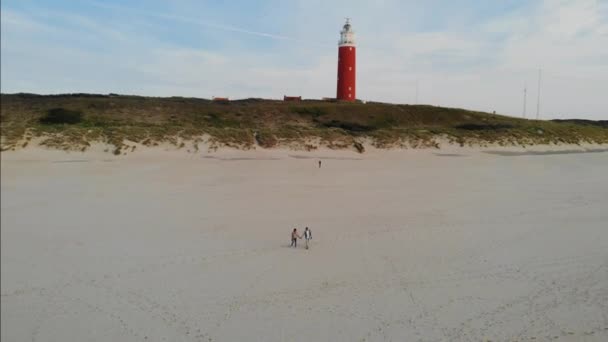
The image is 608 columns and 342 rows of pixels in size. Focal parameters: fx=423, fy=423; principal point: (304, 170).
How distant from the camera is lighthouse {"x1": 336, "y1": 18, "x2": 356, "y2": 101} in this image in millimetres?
42594

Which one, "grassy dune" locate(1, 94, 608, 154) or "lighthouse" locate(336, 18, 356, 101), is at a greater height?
"lighthouse" locate(336, 18, 356, 101)

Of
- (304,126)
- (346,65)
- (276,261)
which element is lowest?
(276,261)

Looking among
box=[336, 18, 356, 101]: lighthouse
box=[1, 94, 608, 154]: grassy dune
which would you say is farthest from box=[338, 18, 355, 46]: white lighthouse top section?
box=[1, 94, 608, 154]: grassy dune

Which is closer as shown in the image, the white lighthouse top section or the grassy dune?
the grassy dune

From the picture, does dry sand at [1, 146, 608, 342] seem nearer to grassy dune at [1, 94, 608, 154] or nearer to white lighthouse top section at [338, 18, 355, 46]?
grassy dune at [1, 94, 608, 154]

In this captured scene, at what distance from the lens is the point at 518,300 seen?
26.6ft

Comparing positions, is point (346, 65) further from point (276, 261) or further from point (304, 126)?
point (276, 261)

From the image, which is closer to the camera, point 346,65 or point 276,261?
point 276,261

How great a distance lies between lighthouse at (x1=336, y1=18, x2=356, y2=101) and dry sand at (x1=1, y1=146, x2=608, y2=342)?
94.1 ft

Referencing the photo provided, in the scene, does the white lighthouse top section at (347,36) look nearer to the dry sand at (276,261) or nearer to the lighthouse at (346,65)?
the lighthouse at (346,65)

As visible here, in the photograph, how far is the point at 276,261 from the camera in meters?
9.64

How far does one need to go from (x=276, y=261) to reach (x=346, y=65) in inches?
1419

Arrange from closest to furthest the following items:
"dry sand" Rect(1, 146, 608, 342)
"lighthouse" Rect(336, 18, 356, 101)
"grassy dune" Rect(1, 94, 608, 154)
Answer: "dry sand" Rect(1, 146, 608, 342)
"grassy dune" Rect(1, 94, 608, 154)
"lighthouse" Rect(336, 18, 356, 101)

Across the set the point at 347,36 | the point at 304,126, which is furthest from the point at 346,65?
the point at 304,126
